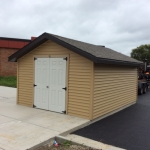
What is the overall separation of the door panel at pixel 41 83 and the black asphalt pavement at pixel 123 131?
2461mm

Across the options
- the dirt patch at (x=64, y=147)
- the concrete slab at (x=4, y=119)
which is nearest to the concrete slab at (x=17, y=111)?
the concrete slab at (x=4, y=119)

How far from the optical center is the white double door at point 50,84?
7290mm

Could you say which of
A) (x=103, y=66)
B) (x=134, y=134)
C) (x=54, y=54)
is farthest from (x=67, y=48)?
(x=134, y=134)

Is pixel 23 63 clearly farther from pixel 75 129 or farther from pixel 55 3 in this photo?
pixel 55 3

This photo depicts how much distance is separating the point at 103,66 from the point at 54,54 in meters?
1.94

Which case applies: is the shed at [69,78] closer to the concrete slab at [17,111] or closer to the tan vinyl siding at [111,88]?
the tan vinyl siding at [111,88]

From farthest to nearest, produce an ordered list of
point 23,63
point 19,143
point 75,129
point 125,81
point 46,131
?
point 125,81 < point 23,63 < point 75,129 < point 46,131 < point 19,143

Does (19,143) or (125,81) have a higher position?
(125,81)

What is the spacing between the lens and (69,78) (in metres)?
7.11

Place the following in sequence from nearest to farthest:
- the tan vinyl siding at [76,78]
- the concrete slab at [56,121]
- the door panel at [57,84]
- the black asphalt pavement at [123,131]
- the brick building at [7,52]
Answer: the black asphalt pavement at [123,131] < the concrete slab at [56,121] < the tan vinyl siding at [76,78] < the door panel at [57,84] < the brick building at [7,52]

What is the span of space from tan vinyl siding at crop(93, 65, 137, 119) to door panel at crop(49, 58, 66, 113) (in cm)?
128

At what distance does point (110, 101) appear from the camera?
7.76 meters

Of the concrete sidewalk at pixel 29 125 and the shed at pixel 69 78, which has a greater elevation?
the shed at pixel 69 78

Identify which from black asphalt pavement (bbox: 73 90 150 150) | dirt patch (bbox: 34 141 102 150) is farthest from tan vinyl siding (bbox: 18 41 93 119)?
dirt patch (bbox: 34 141 102 150)
